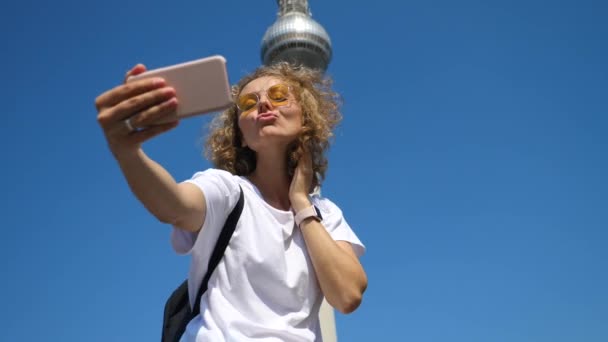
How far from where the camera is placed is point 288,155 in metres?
2.96

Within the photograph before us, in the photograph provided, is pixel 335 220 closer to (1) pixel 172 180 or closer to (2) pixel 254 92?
(2) pixel 254 92

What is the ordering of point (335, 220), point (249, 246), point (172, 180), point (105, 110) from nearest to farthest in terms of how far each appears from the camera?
point (105, 110), point (172, 180), point (249, 246), point (335, 220)

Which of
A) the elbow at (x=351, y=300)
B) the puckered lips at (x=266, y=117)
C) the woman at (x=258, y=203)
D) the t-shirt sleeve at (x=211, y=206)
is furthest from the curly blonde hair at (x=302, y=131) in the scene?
the elbow at (x=351, y=300)

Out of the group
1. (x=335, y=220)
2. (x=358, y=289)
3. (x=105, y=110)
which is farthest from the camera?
(x=335, y=220)

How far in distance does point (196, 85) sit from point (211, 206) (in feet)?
2.06

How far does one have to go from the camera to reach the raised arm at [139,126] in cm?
165

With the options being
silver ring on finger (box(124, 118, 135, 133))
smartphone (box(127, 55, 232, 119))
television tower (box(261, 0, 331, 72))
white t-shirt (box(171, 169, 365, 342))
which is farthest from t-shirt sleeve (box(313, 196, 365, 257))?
television tower (box(261, 0, 331, 72))

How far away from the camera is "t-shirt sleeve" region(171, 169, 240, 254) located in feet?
7.14

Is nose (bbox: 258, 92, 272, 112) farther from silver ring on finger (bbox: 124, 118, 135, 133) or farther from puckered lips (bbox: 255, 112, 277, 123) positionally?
silver ring on finger (bbox: 124, 118, 135, 133)

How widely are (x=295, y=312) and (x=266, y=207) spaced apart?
505mm

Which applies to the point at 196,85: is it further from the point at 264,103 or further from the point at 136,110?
the point at 264,103

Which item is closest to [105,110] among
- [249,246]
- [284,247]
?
[249,246]

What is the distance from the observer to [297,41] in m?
36.9

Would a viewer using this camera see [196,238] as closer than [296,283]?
Yes
